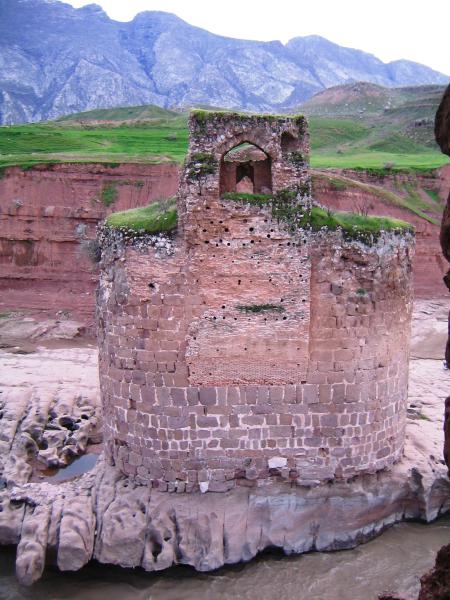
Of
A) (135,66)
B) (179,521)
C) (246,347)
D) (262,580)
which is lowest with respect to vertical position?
(262,580)

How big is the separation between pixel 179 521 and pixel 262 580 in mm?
1447

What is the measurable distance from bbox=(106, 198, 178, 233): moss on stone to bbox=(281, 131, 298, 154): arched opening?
186cm

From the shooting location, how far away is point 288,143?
9.31 m

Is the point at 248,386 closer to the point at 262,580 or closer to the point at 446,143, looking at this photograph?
the point at 262,580

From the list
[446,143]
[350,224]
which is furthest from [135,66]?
[446,143]

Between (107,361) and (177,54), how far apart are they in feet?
378

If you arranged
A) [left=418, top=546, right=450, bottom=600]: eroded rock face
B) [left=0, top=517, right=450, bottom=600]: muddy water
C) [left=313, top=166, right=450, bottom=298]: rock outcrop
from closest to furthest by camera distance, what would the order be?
[left=418, top=546, right=450, bottom=600]: eroded rock face < [left=0, top=517, right=450, bottom=600]: muddy water < [left=313, top=166, right=450, bottom=298]: rock outcrop

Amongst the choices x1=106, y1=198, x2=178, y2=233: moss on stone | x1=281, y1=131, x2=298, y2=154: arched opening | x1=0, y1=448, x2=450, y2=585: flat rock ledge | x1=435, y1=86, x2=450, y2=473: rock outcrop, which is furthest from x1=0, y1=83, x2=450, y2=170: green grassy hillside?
x1=435, y1=86, x2=450, y2=473: rock outcrop

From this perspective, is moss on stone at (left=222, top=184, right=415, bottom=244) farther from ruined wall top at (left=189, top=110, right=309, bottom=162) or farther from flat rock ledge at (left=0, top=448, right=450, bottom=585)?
flat rock ledge at (left=0, top=448, right=450, bottom=585)

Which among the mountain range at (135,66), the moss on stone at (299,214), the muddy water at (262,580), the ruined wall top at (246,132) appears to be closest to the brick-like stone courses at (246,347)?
the moss on stone at (299,214)

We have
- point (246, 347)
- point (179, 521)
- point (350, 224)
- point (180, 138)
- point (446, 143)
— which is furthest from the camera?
point (180, 138)

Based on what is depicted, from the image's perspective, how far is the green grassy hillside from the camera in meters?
31.0

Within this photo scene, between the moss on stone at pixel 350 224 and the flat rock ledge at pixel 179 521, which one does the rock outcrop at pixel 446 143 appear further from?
the flat rock ledge at pixel 179 521

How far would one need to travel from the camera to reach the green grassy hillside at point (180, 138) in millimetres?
31031
